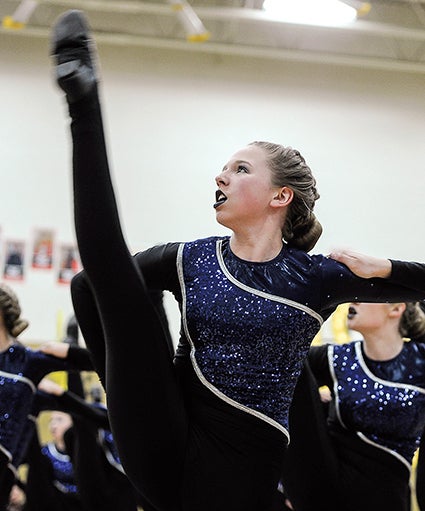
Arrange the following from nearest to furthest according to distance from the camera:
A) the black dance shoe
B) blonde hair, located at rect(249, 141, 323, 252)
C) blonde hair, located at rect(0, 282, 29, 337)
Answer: the black dance shoe → blonde hair, located at rect(249, 141, 323, 252) → blonde hair, located at rect(0, 282, 29, 337)

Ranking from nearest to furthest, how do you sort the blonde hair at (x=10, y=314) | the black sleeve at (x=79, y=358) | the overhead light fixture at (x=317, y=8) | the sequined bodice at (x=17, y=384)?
the black sleeve at (x=79, y=358) < the sequined bodice at (x=17, y=384) < the blonde hair at (x=10, y=314) < the overhead light fixture at (x=317, y=8)

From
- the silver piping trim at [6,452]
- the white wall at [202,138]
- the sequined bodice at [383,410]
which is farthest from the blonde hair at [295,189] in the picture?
the white wall at [202,138]

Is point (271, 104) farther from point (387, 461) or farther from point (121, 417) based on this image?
point (121, 417)

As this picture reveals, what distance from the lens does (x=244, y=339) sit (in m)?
2.23

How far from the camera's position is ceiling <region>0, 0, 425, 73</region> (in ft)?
30.3

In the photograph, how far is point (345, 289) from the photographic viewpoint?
2350 mm

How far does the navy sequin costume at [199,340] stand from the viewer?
78.0 inches

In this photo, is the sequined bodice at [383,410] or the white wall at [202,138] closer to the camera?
the sequined bodice at [383,410]

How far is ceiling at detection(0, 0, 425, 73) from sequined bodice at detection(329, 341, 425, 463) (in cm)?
616

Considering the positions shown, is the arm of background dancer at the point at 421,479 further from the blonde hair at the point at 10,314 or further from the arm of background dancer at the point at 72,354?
the blonde hair at the point at 10,314

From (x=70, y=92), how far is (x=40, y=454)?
12.3ft

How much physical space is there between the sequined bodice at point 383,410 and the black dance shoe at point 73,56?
209 centimetres

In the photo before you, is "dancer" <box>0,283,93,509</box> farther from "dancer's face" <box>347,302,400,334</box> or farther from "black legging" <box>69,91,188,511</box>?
"black legging" <box>69,91,188,511</box>

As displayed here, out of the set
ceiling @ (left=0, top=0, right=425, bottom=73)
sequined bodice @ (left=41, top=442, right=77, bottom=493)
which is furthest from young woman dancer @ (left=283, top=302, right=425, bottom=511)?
ceiling @ (left=0, top=0, right=425, bottom=73)
